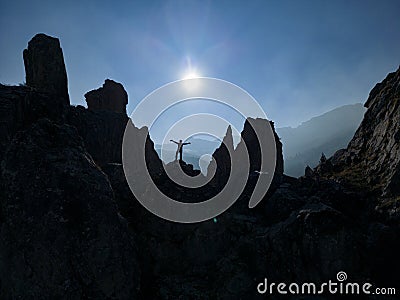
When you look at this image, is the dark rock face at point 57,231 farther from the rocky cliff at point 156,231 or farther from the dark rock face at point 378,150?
the dark rock face at point 378,150

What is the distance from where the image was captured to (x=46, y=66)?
59.4 meters

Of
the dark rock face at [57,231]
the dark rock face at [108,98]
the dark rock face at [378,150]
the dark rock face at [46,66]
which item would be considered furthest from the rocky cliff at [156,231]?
the dark rock face at [108,98]

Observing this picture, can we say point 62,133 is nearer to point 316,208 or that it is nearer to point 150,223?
point 150,223

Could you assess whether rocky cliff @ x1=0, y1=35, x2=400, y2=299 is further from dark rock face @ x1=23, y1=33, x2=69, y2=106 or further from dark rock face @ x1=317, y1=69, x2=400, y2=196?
dark rock face @ x1=23, y1=33, x2=69, y2=106

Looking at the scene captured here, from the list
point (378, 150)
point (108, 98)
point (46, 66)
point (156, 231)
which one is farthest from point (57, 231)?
point (108, 98)

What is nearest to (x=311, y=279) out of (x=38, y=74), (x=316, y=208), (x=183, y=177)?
(x=316, y=208)

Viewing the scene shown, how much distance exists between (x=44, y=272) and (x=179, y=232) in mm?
15454

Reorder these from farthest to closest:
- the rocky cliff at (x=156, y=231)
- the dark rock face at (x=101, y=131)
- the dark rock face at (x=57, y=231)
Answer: the dark rock face at (x=101, y=131) < the rocky cliff at (x=156, y=231) < the dark rock face at (x=57, y=231)

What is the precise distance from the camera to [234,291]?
981 inches

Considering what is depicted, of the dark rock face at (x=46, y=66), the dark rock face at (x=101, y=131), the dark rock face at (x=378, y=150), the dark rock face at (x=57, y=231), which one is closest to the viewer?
the dark rock face at (x=57, y=231)

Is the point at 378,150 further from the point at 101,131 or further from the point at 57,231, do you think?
the point at 101,131

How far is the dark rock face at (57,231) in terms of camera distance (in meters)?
19.5

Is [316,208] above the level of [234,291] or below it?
above

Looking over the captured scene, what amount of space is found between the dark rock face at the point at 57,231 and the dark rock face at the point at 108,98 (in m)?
62.9
